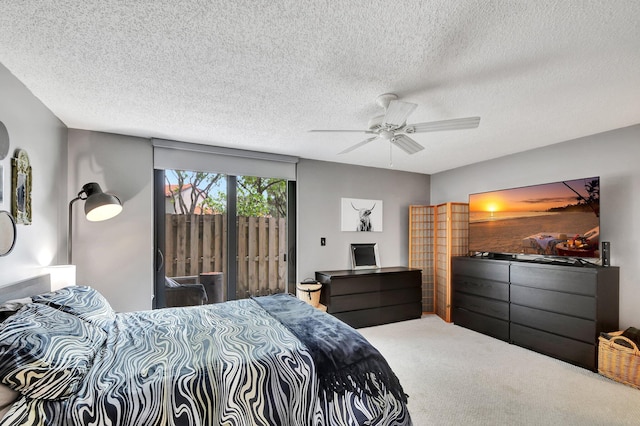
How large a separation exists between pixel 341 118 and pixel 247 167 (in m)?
1.60

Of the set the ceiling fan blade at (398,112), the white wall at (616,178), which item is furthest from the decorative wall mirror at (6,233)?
the white wall at (616,178)

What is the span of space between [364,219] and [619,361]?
303cm

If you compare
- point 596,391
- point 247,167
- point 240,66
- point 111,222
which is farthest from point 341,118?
point 596,391

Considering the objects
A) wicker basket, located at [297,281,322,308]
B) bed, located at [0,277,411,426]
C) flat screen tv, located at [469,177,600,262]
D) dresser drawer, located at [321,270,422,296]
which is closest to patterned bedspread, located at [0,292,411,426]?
bed, located at [0,277,411,426]

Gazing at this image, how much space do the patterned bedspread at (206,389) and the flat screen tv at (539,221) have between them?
9.17 ft

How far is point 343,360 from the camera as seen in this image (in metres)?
1.64

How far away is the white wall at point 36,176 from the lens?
189 cm

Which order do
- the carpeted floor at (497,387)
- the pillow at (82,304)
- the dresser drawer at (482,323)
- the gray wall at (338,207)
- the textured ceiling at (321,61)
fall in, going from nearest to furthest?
the textured ceiling at (321,61) < the pillow at (82,304) < the carpeted floor at (497,387) < the dresser drawer at (482,323) < the gray wall at (338,207)

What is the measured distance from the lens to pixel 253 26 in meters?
1.45

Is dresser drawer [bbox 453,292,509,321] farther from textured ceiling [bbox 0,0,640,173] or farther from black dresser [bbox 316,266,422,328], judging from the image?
textured ceiling [bbox 0,0,640,173]

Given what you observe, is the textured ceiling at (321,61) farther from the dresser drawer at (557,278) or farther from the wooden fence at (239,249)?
the dresser drawer at (557,278)

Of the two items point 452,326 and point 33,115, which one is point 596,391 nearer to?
point 452,326

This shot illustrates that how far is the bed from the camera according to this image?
119 centimetres

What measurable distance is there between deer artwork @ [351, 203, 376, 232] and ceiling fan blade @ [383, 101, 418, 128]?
246 centimetres
